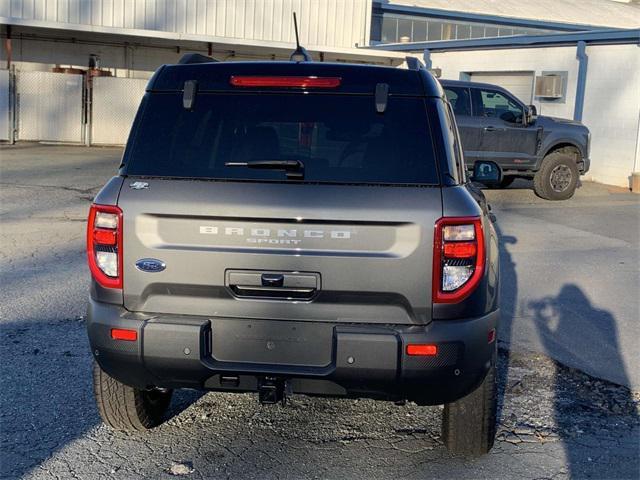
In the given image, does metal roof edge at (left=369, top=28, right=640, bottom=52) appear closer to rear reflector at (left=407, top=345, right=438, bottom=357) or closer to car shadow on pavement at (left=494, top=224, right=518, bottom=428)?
car shadow on pavement at (left=494, top=224, right=518, bottom=428)

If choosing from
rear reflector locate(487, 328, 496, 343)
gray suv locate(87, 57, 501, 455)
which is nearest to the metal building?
rear reflector locate(487, 328, 496, 343)

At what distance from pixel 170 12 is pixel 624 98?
1238cm

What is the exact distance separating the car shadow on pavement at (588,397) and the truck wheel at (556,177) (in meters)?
7.93

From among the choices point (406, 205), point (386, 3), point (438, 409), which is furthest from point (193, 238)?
point (386, 3)

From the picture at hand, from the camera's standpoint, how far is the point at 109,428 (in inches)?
182

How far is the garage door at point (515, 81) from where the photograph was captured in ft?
66.7

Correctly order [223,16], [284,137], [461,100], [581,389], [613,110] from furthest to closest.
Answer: [223,16] → [613,110] → [461,100] → [581,389] → [284,137]

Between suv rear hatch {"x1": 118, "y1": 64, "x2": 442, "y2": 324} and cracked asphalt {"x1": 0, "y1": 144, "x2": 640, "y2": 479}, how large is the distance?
0.98 meters

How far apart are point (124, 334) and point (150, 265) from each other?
1.10 ft

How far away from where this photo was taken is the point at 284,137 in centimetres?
400

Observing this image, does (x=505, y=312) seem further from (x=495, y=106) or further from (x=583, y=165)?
(x=583, y=165)

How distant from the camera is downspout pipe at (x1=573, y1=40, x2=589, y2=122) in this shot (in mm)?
18516

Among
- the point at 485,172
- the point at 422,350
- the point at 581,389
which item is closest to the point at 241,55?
the point at 485,172


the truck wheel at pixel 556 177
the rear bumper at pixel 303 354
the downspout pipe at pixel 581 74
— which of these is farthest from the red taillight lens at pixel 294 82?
the downspout pipe at pixel 581 74
